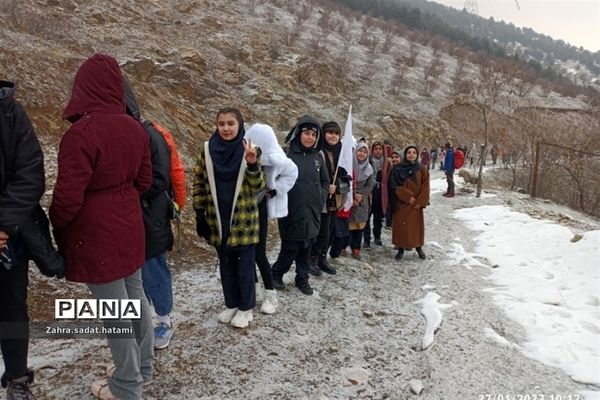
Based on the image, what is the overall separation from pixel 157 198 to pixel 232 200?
664mm

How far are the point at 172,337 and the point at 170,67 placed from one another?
17.7 meters

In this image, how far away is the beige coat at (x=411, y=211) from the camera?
5.84 m

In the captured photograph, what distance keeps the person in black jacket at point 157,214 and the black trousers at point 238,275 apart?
501mm

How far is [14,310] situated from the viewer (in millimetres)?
2076

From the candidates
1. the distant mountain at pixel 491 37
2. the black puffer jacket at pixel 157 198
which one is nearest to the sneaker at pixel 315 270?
the black puffer jacket at pixel 157 198

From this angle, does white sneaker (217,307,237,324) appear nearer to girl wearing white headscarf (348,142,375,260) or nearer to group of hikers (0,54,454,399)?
group of hikers (0,54,454,399)

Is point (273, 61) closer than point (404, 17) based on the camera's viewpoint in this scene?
Yes

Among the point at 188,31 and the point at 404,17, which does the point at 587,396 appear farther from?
the point at 404,17

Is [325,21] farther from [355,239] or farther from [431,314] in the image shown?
[431,314]

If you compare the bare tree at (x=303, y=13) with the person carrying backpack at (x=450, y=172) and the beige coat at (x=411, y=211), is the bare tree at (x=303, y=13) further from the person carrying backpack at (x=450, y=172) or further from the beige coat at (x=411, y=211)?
the beige coat at (x=411, y=211)

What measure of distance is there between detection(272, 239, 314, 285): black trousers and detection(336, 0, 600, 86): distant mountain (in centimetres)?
1893

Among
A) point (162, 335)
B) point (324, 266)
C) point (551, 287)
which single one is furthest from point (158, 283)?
point (551, 287)

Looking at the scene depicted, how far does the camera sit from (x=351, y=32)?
5197 cm

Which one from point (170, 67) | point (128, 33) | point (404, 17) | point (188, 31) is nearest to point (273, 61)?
point (188, 31)
